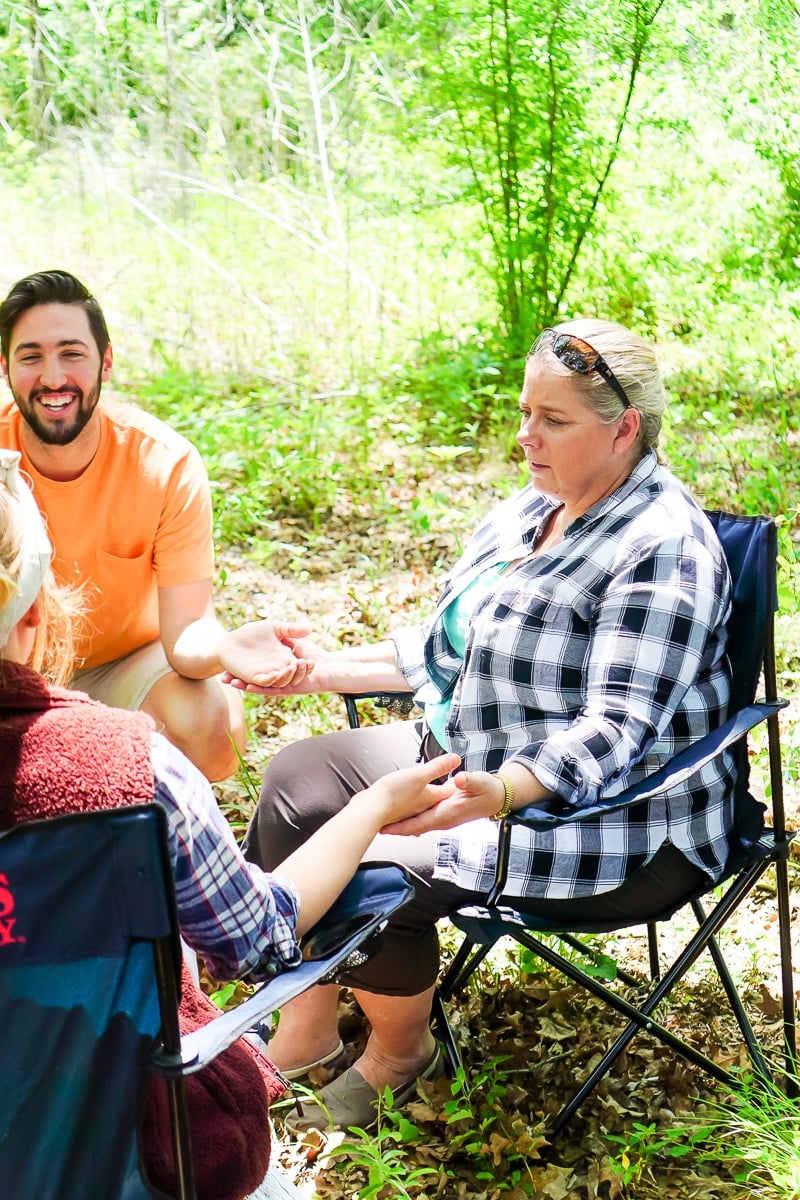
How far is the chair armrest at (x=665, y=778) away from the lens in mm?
1835

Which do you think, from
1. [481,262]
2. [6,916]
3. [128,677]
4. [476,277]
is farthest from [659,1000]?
[476,277]

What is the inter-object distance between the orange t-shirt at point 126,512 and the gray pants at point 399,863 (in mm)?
665

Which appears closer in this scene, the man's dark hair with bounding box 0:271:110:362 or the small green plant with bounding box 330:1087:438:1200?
the small green plant with bounding box 330:1087:438:1200

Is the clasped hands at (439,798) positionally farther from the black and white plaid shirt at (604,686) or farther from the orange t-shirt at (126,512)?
the orange t-shirt at (126,512)

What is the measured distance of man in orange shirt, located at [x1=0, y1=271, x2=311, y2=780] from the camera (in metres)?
2.67

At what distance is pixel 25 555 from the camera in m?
1.25

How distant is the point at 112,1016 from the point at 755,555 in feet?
4.56

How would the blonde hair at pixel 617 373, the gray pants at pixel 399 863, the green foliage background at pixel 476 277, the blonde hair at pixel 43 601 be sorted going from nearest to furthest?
the blonde hair at pixel 43 601 < the gray pants at pixel 399 863 < the blonde hair at pixel 617 373 < the green foliage background at pixel 476 277

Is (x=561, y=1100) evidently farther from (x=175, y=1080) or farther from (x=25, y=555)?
(x=25, y=555)

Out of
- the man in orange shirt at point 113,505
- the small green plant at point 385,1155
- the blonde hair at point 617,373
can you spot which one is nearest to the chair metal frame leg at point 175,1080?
the small green plant at point 385,1155

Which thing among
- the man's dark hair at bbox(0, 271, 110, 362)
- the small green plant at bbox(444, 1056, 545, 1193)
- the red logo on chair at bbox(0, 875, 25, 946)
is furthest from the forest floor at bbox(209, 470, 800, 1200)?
the man's dark hair at bbox(0, 271, 110, 362)

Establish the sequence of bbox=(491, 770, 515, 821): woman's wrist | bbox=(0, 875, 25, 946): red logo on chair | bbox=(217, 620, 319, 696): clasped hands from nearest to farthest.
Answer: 1. bbox=(0, 875, 25, 946): red logo on chair
2. bbox=(491, 770, 515, 821): woman's wrist
3. bbox=(217, 620, 319, 696): clasped hands

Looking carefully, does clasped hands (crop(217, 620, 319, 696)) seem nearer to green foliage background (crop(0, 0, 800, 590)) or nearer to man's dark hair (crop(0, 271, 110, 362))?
man's dark hair (crop(0, 271, 110, 362))

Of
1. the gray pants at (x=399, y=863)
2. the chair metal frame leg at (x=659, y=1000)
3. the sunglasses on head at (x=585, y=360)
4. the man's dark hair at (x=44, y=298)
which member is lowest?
the chair metal frame leg at (x=659, y=1000)
